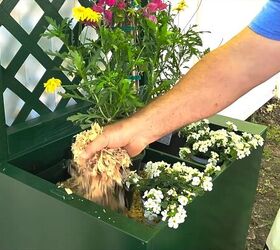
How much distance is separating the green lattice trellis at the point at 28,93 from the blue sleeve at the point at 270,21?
22.1 inches

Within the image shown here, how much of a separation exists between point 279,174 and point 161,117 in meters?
1.92

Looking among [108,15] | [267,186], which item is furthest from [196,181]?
[267,186]

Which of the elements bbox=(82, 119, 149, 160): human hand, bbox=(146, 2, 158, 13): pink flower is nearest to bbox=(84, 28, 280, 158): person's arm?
bbox=(82, 119, 149, 160): human hand

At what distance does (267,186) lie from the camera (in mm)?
2504

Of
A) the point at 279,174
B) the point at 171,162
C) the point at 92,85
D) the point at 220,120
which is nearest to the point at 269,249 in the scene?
the point at 171,162

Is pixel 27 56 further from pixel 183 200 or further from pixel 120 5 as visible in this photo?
pixel 183 200

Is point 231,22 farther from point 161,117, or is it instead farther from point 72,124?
point 161,117

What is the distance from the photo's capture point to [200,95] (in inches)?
38.4

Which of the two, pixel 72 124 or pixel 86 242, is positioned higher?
pixel 72 124

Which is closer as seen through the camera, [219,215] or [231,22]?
[219,215]

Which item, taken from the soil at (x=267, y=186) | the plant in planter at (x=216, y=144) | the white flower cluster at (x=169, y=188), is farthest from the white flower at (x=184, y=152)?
the soil at (x=267, y=186)

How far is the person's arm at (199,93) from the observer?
96cm

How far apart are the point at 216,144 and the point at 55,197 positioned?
1.86 ft

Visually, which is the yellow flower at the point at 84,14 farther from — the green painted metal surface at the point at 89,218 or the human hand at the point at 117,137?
the green painted metal surface at the point at 89,218
